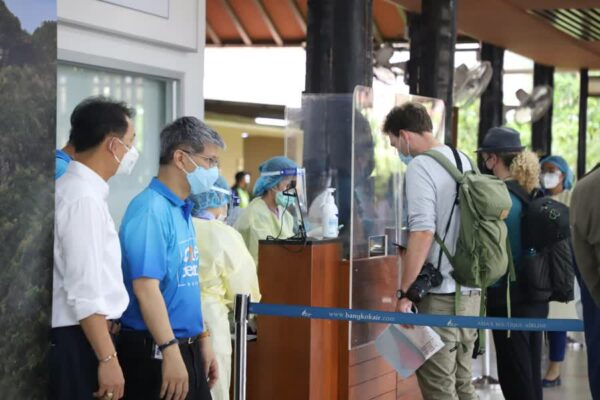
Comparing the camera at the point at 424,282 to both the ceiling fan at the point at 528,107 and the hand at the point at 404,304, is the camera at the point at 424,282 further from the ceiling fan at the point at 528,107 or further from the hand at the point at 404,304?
the ceiling fan at the point at 528,107

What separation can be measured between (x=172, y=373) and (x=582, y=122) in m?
15.6

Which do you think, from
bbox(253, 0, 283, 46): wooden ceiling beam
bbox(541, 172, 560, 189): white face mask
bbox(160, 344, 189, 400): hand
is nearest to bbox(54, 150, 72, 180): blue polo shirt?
bbox(160, 344, 189, 400): hand

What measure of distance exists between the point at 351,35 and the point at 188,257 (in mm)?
4400

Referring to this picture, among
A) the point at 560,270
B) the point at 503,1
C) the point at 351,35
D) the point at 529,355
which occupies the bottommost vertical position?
the point at 529,355

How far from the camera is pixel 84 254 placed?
10.3ft

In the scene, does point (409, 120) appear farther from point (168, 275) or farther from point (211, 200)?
point (168, 275)

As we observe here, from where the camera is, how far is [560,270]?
5.96m

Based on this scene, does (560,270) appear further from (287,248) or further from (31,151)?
(31,151)

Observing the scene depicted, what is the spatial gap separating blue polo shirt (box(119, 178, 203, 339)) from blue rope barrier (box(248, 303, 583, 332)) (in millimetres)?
868

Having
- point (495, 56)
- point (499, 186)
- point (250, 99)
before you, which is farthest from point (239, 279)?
point (250, 99)

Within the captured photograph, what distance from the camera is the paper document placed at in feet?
15.3

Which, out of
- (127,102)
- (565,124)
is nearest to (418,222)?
(127,102)

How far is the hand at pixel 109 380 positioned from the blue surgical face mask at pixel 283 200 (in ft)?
10.0

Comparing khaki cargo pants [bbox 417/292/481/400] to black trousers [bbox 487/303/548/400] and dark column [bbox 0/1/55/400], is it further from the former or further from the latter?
dark column [bbox 0/1/55/400]
